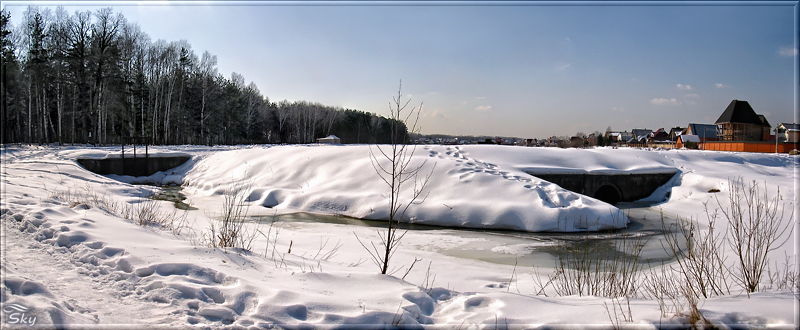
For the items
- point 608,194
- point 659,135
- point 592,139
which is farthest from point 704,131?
point 608,194

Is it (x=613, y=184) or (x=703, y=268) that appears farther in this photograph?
(x=613, y=184)

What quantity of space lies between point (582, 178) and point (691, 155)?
11029 millimetres

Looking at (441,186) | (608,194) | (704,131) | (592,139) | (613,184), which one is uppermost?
(704,131)

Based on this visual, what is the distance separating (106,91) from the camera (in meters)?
29.0

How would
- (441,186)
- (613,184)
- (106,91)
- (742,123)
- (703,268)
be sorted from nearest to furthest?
(703,268) → (441,186) → (613,184) → (106,91) → (742,123)

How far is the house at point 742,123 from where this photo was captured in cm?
5159

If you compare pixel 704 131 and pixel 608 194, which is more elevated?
pixel 704 131

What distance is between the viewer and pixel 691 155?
22438 millimetres

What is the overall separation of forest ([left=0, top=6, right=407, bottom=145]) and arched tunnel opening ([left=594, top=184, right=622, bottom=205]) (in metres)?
17.4

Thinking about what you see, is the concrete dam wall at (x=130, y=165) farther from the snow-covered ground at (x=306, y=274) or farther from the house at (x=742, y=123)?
the house at (x=742, y=123)

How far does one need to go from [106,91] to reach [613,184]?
34.6 metres

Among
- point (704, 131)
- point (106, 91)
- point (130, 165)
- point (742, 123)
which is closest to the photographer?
point (130, 165)

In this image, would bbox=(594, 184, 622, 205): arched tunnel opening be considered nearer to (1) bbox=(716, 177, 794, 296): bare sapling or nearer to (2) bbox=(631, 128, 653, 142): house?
(1) bbox=(716, 177, 794, 296): bare sapling

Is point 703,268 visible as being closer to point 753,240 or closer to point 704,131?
point 753,240
